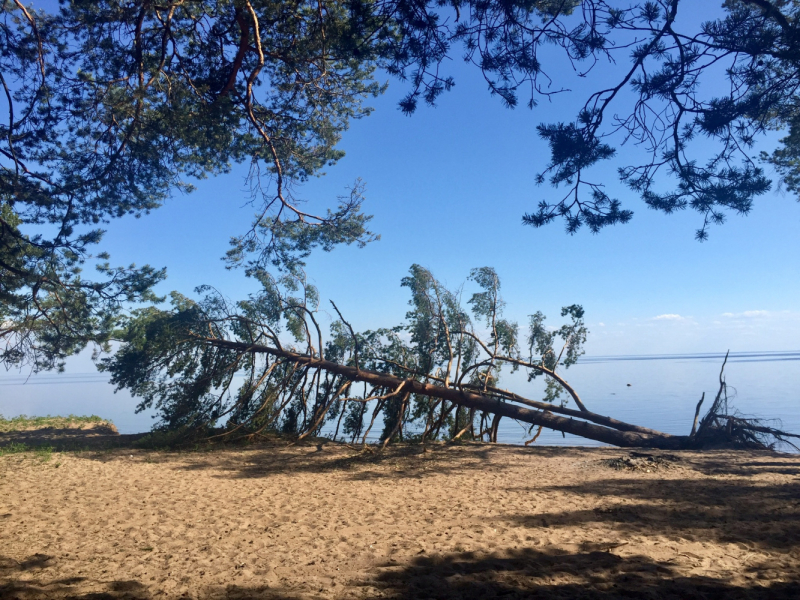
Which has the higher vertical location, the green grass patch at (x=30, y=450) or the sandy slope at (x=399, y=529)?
the green grass patch at (x=30, y=450)

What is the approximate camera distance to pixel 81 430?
41.7ft

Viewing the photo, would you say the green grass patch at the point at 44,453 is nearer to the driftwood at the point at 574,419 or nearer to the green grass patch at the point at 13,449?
the green grass patch at the point at 13,449

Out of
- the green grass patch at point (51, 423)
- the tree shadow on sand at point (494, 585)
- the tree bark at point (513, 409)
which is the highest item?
the tree bark at point (513, 409)

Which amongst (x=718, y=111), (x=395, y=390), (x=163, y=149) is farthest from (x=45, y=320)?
(x=718, y=111)

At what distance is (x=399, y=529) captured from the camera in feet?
16.9

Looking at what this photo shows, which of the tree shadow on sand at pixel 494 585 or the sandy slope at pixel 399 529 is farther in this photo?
the sandy slope at pixel 399 529

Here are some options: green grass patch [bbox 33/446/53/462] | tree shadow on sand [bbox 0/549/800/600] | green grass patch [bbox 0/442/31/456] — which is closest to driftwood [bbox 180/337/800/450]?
green grass patch [bbox 33/446/53/462]

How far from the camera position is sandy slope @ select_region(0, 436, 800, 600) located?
367 centimetres

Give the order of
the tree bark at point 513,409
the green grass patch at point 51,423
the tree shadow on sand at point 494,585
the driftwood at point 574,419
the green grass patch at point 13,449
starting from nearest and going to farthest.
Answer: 1. the tree shadow on sand at point 494,585
2. the green grass patch at point 13,449
3. the driftwood at point 574,419
4. the tree bark at point 513,409
5. the green grass patch at point 51,423

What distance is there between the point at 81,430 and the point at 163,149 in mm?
8778

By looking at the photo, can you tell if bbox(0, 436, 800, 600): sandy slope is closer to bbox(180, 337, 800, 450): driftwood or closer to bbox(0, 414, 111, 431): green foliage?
bbox(180, 337, 800, 450): driftwood

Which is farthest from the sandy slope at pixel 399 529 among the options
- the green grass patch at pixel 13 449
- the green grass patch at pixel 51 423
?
the green grass patch at pixel 51 423

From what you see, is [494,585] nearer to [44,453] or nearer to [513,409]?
[513,409]

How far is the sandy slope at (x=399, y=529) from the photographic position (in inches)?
144
